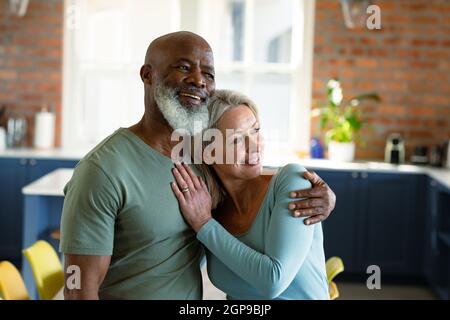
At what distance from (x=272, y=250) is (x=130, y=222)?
0.92ft

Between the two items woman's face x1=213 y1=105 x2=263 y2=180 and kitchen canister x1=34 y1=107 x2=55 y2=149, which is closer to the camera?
woman's face x1=213 y1=105 x2=263 y2=180

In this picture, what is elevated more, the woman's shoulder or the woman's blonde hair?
the woman's blonde hair

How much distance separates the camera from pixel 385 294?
4.46 metres

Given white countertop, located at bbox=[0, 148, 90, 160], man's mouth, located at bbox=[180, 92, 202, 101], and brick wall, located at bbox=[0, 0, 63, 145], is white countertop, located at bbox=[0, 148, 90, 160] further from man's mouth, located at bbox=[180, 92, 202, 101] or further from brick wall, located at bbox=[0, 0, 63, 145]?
man's mouth, located at bbox=[180, 92, 202, 101]

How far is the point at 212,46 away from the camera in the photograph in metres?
4.74

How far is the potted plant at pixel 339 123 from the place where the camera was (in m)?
4.69

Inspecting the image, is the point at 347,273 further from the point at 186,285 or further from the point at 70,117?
the point at 186,285

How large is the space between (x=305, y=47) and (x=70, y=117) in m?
1.69

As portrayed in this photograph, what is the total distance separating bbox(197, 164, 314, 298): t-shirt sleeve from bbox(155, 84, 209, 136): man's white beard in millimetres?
200

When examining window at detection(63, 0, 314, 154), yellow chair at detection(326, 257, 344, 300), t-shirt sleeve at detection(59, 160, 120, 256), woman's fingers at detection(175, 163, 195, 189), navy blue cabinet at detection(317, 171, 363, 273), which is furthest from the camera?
window at detection(63, 0, 314, 154)

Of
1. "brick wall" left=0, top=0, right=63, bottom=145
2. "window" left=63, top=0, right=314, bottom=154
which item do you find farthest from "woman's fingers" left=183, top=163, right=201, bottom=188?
"brick wall" left=0, top=0, right=63, bottom=145

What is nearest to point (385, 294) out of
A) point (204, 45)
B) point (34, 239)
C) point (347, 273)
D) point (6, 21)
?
point (347, 273)

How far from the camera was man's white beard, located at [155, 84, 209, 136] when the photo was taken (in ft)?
4.37
